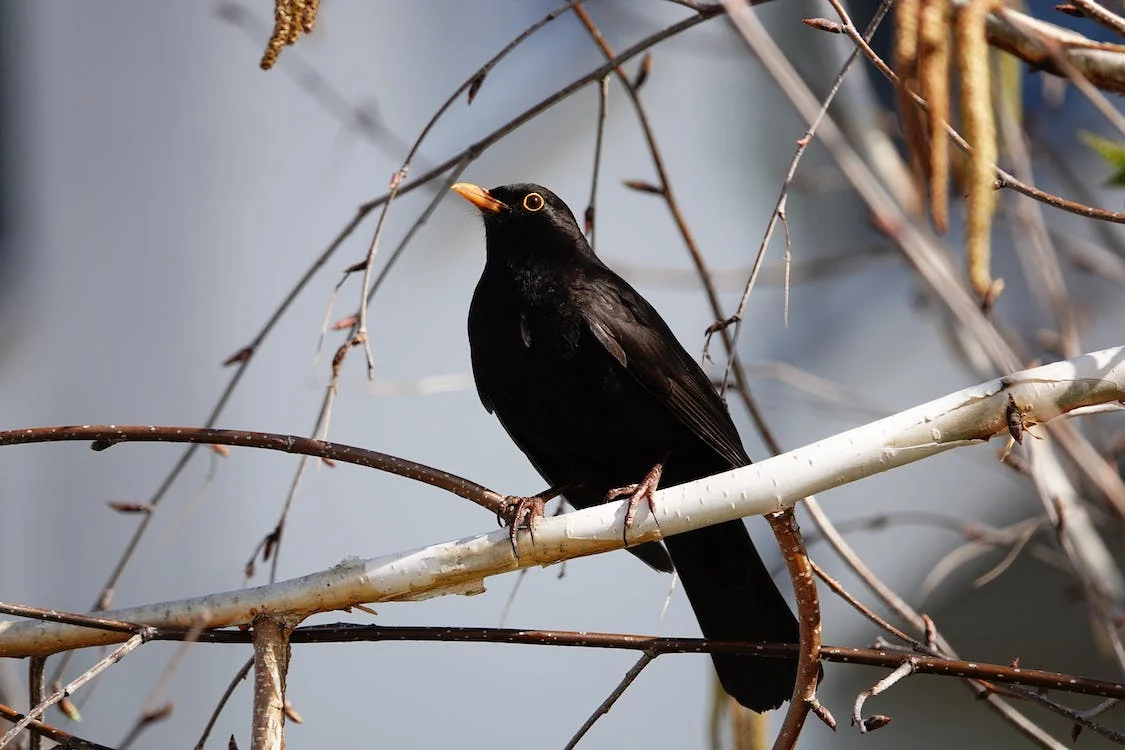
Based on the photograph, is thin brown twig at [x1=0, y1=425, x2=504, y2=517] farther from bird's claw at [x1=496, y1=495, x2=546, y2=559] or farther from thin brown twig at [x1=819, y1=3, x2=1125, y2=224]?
thin brown twig at [x1=819, y1=3, x2=1125, y2=224]

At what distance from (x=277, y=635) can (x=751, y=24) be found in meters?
1.67

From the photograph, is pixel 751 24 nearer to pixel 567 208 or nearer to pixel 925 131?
pixel 925 131

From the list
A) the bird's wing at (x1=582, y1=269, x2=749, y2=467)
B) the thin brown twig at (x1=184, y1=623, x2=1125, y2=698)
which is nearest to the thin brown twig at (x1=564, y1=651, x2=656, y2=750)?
the thin brown twig at (x1=184, y1=623, x2=1125, y2=698)

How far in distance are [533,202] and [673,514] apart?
2.08m

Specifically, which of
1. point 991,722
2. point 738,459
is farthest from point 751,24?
point 991,722

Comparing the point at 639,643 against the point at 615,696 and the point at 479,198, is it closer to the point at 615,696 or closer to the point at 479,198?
the point at 615,696

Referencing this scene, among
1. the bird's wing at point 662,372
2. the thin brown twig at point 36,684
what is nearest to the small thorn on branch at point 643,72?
the bird's wing at point 662,372

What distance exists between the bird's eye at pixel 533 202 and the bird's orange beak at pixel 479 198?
76 mm

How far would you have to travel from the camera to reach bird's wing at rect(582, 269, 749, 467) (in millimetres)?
3709

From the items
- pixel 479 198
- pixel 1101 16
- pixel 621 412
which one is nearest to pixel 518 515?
pixel 621 412

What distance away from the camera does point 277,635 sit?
100.0 inches

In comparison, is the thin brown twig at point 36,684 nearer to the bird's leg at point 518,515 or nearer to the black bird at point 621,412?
the bird's leg at point 518,515

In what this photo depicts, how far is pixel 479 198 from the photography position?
4316 millimetres

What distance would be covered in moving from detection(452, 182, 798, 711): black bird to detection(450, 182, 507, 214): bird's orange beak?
0.46 metres
